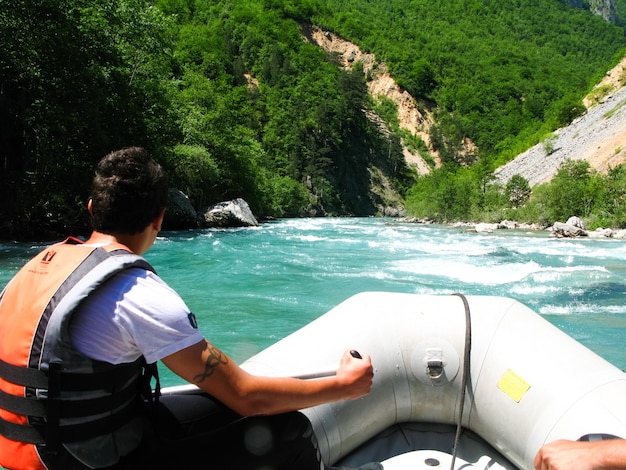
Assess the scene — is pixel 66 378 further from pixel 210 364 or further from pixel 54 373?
pixel 210 364

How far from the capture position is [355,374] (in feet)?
5.16

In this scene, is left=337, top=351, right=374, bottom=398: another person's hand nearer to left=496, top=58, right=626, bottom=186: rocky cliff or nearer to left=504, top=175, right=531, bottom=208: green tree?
left=496, top=58, right=626, bottom=186: rocky cliff

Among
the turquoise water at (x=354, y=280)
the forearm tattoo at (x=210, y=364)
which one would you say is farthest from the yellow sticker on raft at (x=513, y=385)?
the turquoise water at (x=354, y=280)

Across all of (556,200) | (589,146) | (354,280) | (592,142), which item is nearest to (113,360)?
(354,280)

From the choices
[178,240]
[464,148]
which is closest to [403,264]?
[178,240]

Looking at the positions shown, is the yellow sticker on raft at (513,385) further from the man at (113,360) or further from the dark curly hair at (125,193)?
the dark curly hair at (125,193)

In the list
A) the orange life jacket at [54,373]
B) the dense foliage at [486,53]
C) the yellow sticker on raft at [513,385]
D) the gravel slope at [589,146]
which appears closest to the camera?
the orange life jacket at [54,373]

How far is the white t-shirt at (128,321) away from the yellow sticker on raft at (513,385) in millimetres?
1531

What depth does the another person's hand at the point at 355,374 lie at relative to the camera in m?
1.56

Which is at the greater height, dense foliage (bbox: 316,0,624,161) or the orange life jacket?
dense foliage (bbox: 316,0,624,161)

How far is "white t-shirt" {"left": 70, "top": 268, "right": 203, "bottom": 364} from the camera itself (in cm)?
116

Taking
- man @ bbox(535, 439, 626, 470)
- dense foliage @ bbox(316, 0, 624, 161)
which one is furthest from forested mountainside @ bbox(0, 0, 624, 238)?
man @ bbox(535, 439, 626, 470)

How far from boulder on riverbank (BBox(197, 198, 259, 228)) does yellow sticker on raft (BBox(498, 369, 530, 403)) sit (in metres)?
21.2

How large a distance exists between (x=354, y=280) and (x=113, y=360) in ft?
25.1
